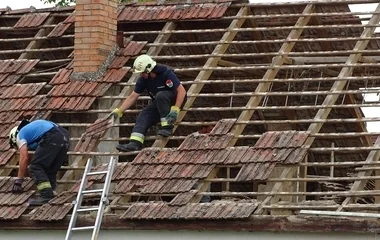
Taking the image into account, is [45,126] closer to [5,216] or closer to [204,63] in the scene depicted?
[5,216]

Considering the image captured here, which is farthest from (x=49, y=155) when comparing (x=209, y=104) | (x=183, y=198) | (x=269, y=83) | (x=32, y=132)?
(x=209, y=104)

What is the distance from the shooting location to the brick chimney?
1400cm

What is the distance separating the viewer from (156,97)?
41.3 feet

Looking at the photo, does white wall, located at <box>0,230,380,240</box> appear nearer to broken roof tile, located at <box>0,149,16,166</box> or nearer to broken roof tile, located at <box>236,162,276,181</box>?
broken roof tile, located at <box>236,162,276,181</box>

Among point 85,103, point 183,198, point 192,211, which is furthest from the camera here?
point 85,103

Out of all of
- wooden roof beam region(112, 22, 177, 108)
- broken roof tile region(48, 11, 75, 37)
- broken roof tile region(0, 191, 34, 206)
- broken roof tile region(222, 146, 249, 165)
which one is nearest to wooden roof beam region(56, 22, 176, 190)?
wooden roof beam region(112, 22, 177, 108)

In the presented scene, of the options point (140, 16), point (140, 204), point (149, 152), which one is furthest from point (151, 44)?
point (140, 204)

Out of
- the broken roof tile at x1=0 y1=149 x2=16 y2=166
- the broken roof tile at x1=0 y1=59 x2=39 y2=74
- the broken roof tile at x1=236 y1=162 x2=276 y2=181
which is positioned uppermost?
the broken roof tile at x1=0 y1=59 x2=39 y2=74

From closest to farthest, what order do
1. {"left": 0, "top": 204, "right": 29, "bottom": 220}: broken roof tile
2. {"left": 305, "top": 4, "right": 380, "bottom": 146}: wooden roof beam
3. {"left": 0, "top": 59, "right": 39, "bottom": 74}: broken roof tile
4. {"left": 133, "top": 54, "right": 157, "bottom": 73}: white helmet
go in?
{"left": 305, "top": 4, "right": 380, "bottom": 146}: wooden roof beam, {"left": 0, "top": 204, "right": 29, "bottom": 220}: broken roof tile, {"left": 133, "top": 54, "right": 157, "bottom": 73}: white helmet, {"left": 0, "top": 59, "right": 39, "bottom": 74}: broken roof tile

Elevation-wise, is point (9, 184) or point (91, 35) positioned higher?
point (91, 35)

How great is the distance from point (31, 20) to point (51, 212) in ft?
13.7

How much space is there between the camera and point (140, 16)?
1477 cm

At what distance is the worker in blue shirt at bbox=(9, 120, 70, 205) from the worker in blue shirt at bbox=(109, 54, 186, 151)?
77 cm

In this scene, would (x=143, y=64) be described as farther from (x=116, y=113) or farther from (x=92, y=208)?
(x=92, y=208)
